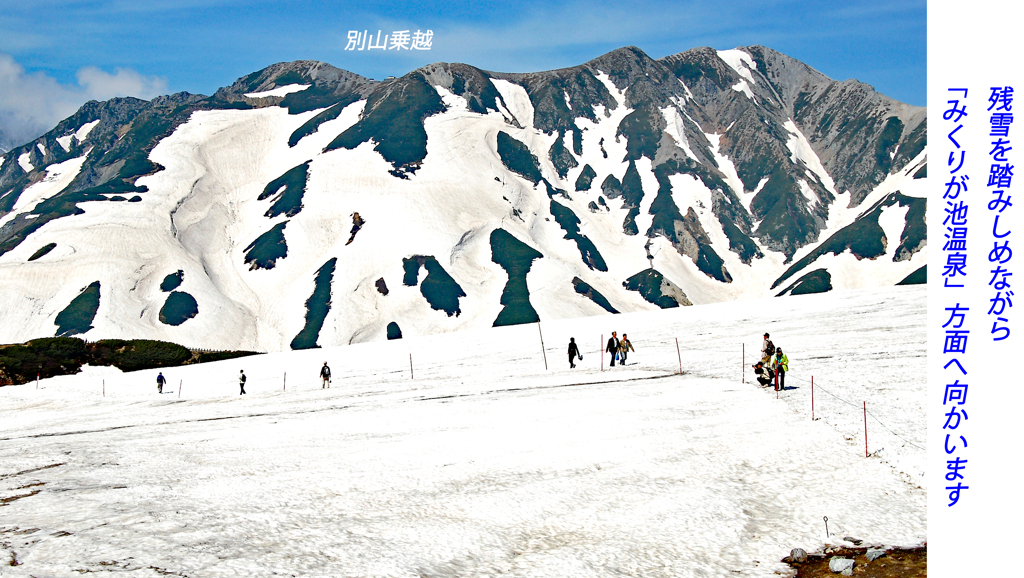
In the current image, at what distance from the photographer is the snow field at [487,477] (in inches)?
440

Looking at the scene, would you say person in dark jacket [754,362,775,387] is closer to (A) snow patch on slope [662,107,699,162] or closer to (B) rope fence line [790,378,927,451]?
(B) rope fence line [790,378,927,451]

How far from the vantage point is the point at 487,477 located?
1580cm

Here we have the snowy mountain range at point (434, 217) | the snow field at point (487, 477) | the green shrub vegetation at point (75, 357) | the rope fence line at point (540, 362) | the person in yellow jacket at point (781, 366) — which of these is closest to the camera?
the snow field at point (487, 477)

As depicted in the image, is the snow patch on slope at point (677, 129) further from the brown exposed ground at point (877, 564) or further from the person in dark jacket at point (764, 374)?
the brown exposed ground at point (877, 564)

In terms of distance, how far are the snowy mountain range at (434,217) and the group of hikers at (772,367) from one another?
82.7 metres

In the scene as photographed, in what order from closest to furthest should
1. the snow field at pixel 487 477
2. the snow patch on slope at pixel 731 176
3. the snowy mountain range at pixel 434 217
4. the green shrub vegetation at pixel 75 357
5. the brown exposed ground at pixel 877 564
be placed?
the brown exposed ground at pixel 877 564 → the snow field at pixel 487 477 → the green shrub vegetation at pixel 75 357 → the snowy mountain range at pixel 434 217 → the snow patch on slope at pixel 731 176

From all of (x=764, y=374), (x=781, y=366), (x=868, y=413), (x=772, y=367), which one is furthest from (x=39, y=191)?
(x=868, y=413)

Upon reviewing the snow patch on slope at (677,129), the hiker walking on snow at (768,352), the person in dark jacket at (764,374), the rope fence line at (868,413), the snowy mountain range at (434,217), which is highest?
the snow patch on slope at (677,129)

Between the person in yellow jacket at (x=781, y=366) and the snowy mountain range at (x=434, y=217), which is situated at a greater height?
the snowy mountain range at (x=434, y=217)

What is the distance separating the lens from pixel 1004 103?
934cm

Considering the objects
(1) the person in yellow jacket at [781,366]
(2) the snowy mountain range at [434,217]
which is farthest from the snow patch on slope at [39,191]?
(1) the person in yellow jacket at [781,366]

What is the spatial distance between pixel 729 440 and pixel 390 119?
15315cm

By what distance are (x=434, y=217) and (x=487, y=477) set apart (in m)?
118

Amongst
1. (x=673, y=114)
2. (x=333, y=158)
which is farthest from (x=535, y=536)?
(x=673, y=114)
